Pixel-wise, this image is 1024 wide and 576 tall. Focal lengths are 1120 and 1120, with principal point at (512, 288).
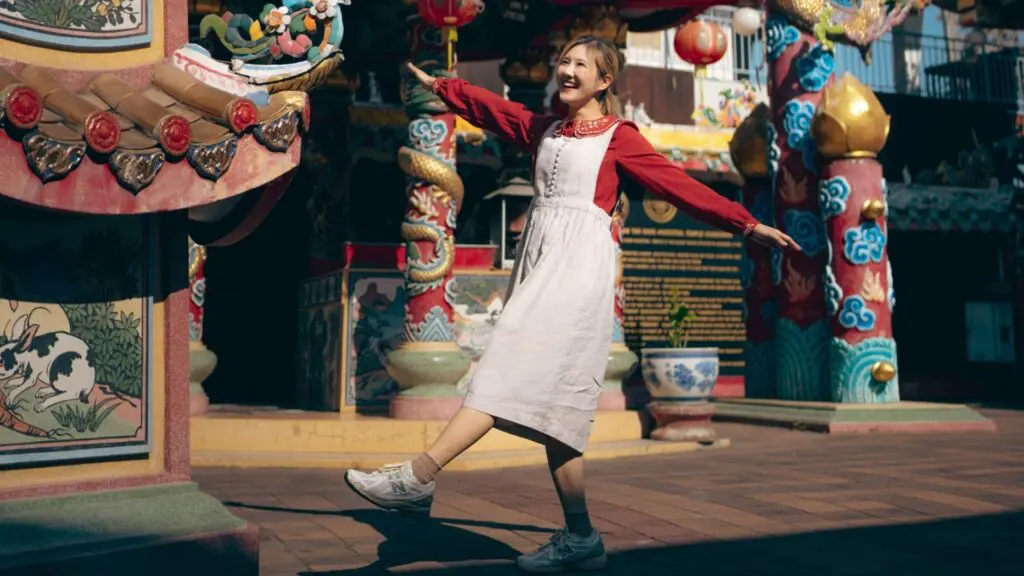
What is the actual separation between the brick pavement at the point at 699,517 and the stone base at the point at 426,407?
2.76ft

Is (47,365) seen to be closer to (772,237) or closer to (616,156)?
(616,156)

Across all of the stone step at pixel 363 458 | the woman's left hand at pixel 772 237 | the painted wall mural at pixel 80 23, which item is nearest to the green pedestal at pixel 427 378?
the stone step at pixel 363 458

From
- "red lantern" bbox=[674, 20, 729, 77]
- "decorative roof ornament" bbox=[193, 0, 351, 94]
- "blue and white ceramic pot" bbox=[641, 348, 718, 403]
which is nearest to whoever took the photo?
"decorative roof ornament" bbox=[193, 0, 351, 94]

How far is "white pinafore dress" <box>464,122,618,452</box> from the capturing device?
157 inches

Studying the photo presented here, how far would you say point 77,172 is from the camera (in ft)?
12.4

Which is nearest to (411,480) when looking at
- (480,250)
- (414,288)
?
(414,288)

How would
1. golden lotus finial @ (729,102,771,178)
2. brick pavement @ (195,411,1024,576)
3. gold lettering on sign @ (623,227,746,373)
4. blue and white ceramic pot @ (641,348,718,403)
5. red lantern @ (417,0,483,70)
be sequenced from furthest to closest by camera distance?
gold lettering on sign @ (623,227,746,373) < golden lotus finial @ (729,102,771,178) < blue and white ceramic pot @ (641,348,718,403) < red lantern @ (417,0,483,70) < brick pavement @ (195,411,1024,576)

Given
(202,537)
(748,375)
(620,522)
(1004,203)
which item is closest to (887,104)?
(1004,203)

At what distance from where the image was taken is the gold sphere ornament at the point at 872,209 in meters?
11.2

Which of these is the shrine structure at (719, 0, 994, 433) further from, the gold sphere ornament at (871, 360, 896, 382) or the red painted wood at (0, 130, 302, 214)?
the red painted wood at (0, 130, 302, 214)

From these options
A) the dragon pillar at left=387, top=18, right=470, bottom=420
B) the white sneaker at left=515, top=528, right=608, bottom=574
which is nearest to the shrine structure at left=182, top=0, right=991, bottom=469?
the dragon pillar at left=387, top=18, right=470, bottom=420

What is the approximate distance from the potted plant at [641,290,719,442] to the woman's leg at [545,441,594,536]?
497 cm

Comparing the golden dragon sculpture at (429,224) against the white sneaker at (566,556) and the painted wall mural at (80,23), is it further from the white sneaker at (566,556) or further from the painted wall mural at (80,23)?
the white sneaker at (566,556)

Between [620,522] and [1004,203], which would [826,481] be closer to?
[620,522]
